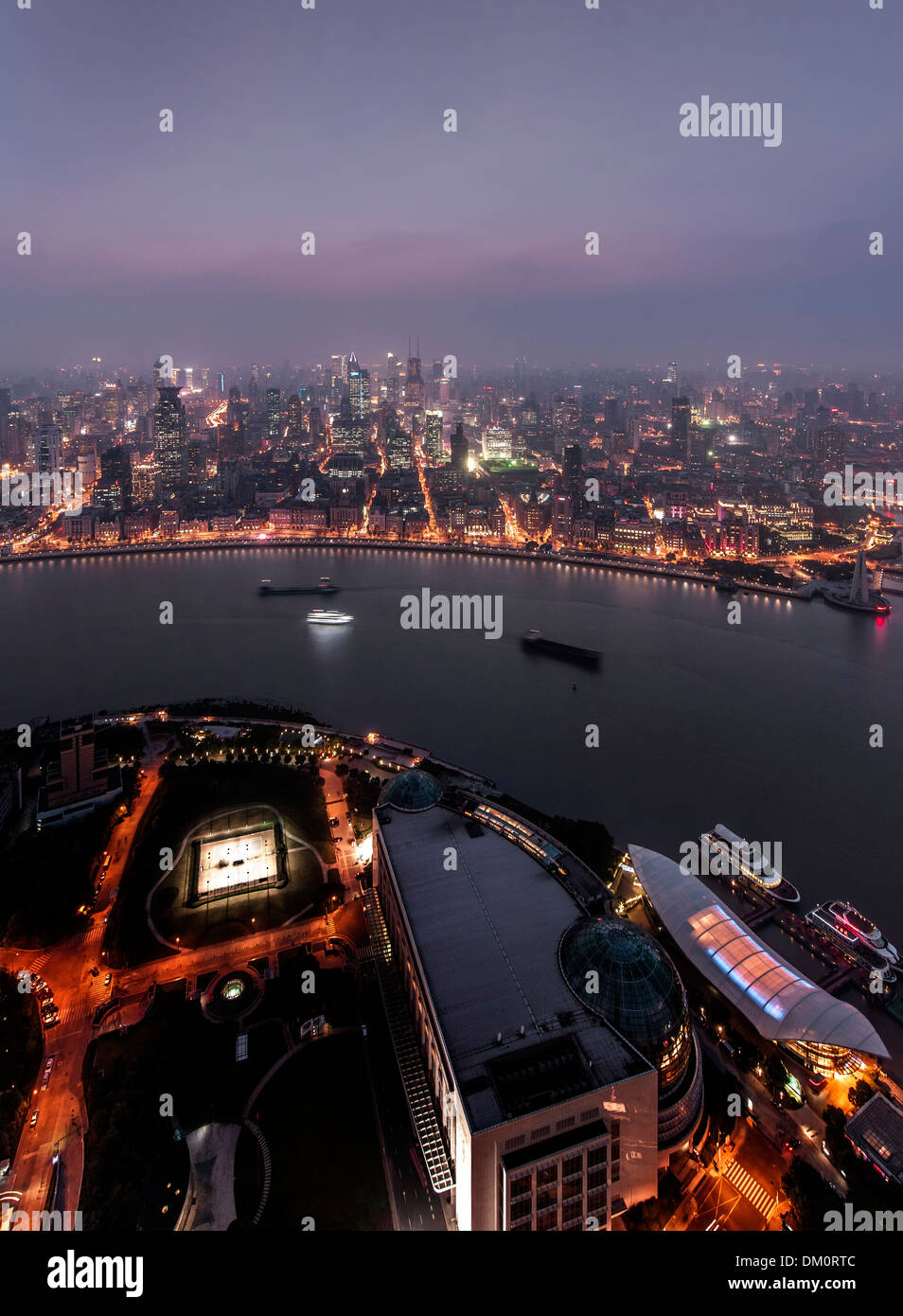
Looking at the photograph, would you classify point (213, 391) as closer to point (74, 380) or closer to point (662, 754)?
point (74, 380)

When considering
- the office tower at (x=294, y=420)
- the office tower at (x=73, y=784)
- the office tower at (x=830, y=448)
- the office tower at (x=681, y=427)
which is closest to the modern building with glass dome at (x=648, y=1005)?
the office tower at (x=73, y=784)

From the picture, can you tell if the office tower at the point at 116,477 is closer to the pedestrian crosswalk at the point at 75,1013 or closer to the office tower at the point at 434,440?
the office tower at the point at 434,440

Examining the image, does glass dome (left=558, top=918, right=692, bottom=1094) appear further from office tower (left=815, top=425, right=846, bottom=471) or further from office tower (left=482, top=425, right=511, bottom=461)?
A: office tower (left=482, top=425, right=511, bottom=461)

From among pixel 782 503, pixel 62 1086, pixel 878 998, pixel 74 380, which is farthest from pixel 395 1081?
pixel 74 380

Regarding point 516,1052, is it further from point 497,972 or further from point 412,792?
point 412,792

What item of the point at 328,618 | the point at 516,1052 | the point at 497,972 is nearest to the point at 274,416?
the point at 328,618

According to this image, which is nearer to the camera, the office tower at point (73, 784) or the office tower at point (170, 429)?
the office tower at point (73, 784)
